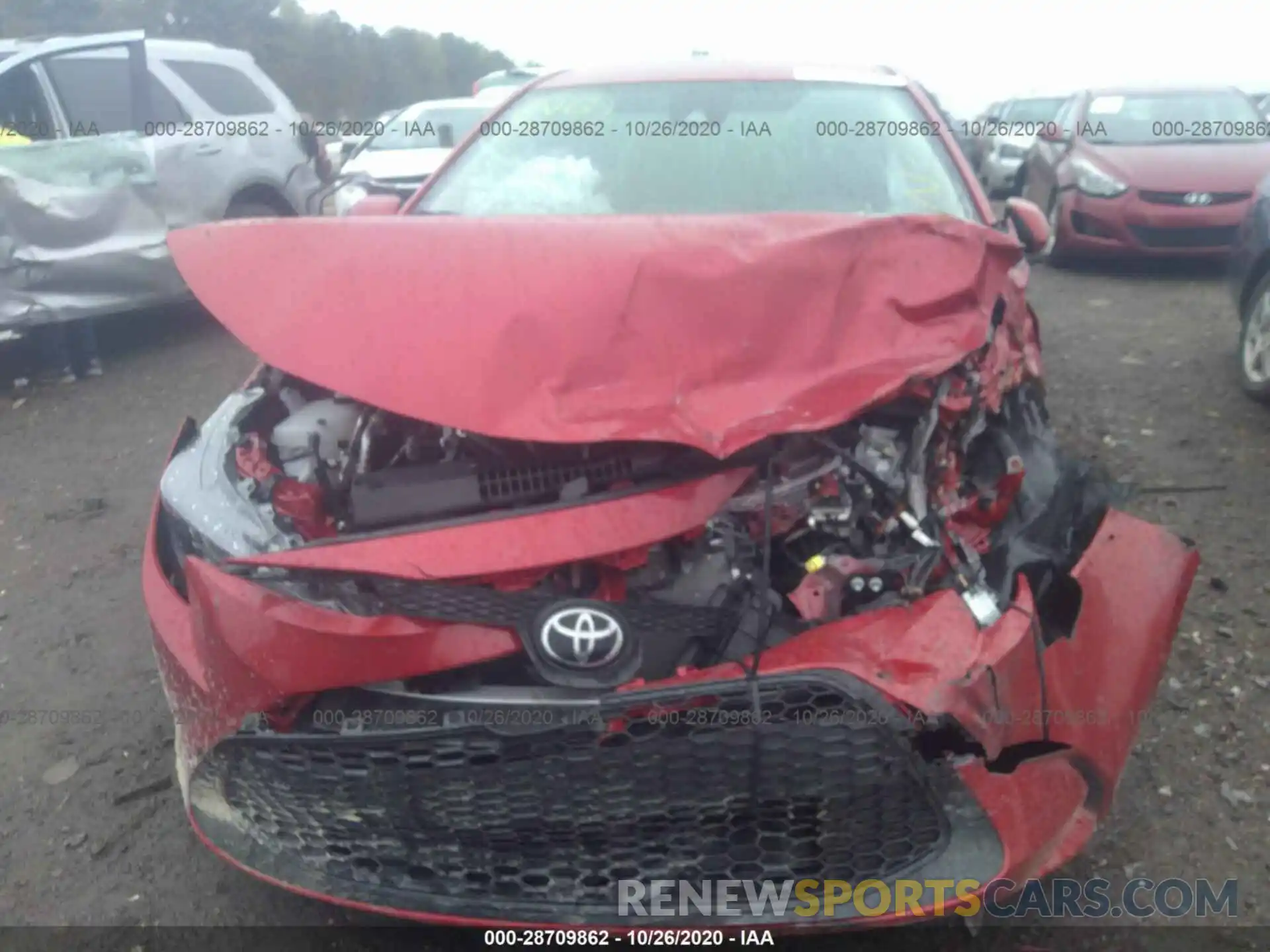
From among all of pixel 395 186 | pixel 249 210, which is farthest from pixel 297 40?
pixel 249 210

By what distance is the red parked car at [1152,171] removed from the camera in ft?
22.9

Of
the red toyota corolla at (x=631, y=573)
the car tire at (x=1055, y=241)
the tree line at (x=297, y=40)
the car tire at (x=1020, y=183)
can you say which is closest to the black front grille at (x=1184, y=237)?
the car tire at (x=1055, y=241)

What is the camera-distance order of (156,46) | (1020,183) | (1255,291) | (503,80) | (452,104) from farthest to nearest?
(503,80)
(452,104)
(1020,183)
(156,46)
(1255,291)

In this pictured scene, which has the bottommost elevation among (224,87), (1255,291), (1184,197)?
(1184,197)

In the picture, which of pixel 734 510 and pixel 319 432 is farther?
pixel 319 432

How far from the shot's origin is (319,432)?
2.14 meters

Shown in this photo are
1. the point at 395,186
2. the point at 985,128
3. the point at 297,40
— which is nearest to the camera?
the point at 395,186

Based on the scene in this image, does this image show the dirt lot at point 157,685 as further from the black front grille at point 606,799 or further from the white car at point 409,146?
the white car at point 409,146

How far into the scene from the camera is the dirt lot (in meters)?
2.24

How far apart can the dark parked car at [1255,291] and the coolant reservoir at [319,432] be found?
4304mm

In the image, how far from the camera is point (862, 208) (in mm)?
2936

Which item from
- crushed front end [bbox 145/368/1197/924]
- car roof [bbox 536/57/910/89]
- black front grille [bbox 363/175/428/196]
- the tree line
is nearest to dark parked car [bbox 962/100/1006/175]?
black front grille [bbox 363/175/428/196]

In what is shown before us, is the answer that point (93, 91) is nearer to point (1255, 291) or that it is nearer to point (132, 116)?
point (132, 116)

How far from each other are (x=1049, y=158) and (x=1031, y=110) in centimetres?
475
